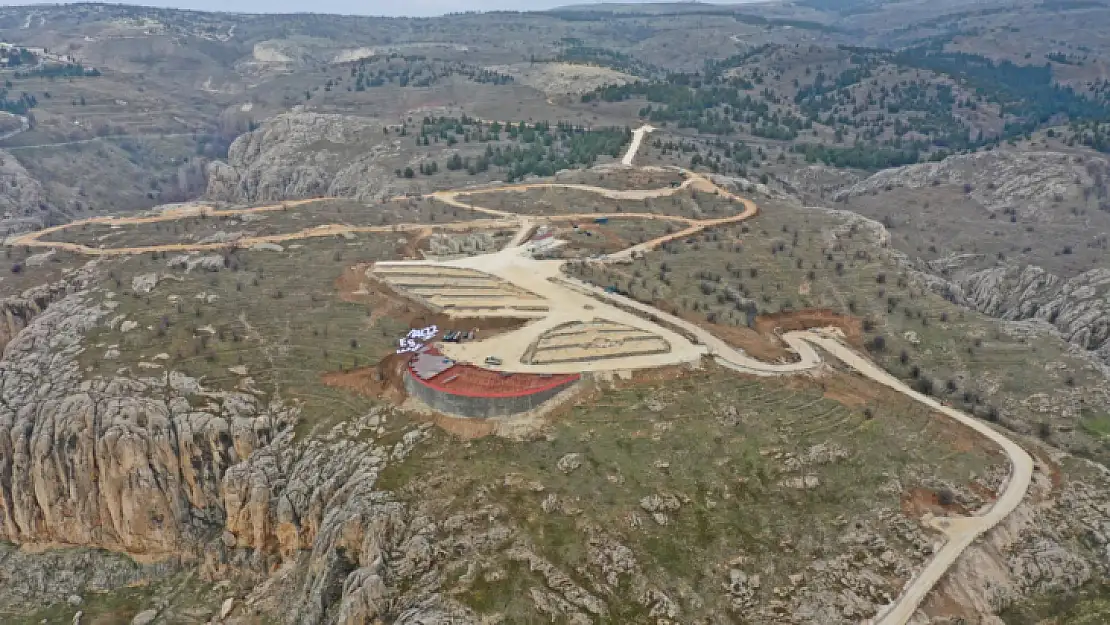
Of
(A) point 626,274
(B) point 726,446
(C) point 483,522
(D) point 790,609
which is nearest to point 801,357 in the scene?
(B) point 726,446

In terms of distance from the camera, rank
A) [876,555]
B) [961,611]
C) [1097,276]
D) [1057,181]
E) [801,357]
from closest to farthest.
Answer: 1. [961,611]
2. [876,555]
3. [801,357]
4. [1097,276]
5. [1057,181]

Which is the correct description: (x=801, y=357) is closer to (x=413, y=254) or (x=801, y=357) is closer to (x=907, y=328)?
(x=907, y=328)

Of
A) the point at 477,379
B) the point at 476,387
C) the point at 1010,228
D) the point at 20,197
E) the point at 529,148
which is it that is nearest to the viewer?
the point at 476,387

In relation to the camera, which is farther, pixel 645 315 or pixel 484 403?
pixel 645 315

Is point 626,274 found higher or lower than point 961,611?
higher

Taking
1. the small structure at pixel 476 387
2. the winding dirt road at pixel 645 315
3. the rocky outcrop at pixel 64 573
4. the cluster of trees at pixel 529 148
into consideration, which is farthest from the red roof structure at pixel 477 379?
the cluster of trees at pixel 529 148

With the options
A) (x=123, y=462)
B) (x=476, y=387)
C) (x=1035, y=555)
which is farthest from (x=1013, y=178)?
(x=123, y=462)

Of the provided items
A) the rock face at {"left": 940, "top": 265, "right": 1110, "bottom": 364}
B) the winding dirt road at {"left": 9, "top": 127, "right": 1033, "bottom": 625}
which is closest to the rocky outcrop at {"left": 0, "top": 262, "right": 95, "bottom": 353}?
the winding dirt road at {"left": 9, "top": 127, "right": 1033, "bottom": 625}

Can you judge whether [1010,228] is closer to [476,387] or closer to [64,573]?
[476,387]
